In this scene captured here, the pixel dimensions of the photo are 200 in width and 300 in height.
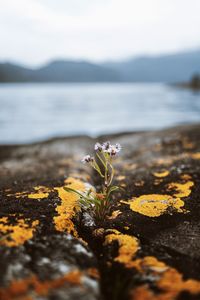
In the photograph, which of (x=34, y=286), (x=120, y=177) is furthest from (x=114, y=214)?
(x=120, y=177)

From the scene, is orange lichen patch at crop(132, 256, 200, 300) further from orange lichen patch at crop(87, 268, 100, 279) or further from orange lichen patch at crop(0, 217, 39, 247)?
orange lichen patch at crop(0, 217, 39, 247)

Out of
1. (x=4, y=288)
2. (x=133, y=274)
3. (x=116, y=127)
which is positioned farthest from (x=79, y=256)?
(x=116, y=127)

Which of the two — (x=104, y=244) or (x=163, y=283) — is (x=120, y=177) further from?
(x=163, y=283)

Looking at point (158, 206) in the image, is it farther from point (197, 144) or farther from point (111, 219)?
point (197, 144)

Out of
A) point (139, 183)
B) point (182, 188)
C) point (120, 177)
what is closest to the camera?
point (182, 188)

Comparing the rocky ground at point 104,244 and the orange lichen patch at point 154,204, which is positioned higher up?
the orange lichen patch at point 154,204

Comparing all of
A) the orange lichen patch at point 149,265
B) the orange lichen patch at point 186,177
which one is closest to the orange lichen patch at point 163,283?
the orange lichen patch at point 149,265

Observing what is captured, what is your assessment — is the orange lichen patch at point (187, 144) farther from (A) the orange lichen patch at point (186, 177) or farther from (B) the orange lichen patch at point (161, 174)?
(A) the orange lichen patch at point (186, 177)
